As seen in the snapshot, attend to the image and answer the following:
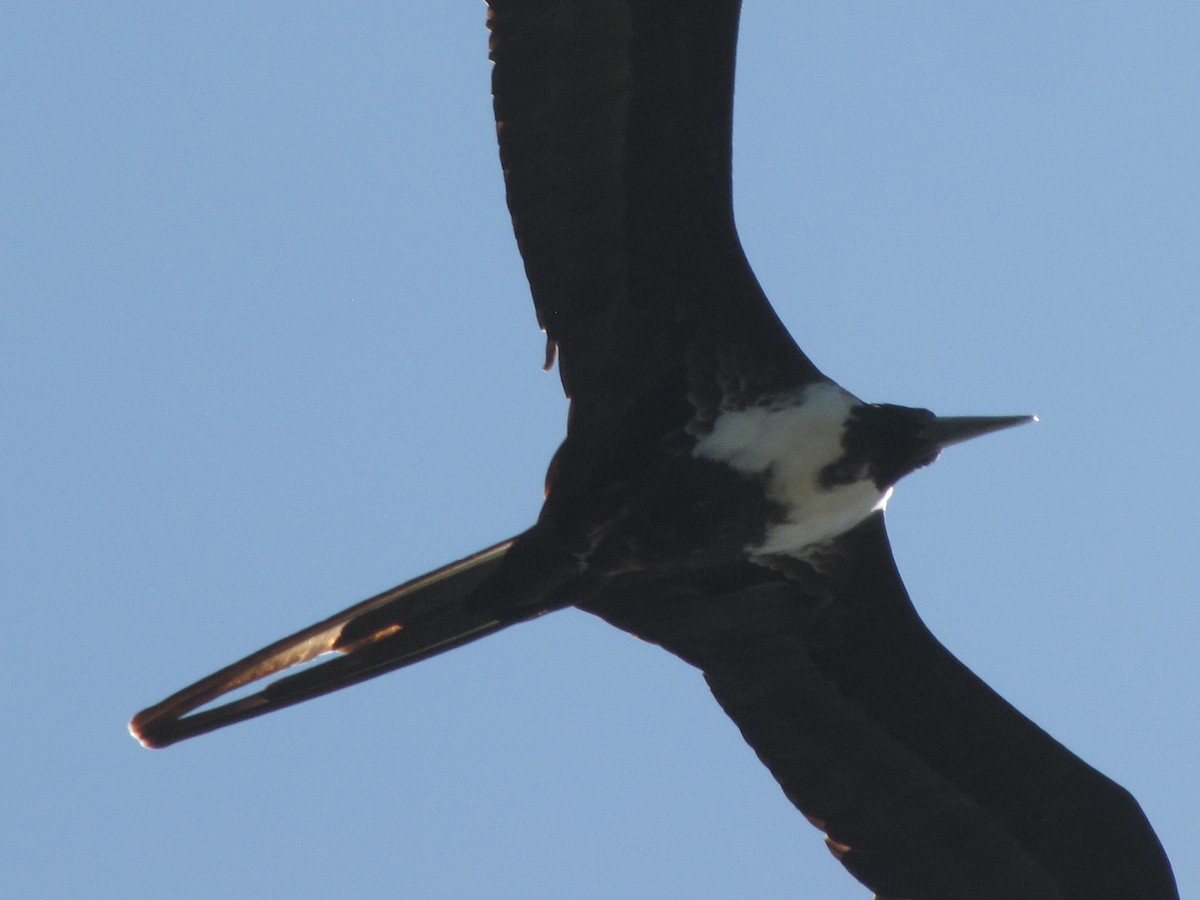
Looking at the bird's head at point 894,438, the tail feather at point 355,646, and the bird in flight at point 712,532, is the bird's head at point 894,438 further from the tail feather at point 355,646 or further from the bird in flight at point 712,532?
the tail feather at point 355,646

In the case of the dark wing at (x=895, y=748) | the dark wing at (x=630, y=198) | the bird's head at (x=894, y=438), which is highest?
the dark wing at (x=630, y=198)

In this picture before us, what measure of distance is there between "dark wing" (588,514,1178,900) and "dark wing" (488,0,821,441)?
0.96 metres

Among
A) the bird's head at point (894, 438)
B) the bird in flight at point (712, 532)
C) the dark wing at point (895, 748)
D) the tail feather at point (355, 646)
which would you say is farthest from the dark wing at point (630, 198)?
the dark wing at point (895, 748)

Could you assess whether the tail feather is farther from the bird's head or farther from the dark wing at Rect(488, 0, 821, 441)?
the bird's head

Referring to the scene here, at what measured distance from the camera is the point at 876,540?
703 cm

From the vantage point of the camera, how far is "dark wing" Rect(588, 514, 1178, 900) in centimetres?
706

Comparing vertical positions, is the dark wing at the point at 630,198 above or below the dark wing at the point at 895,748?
above

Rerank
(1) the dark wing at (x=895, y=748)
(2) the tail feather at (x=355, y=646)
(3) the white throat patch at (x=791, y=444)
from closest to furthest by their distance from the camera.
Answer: (2) the tail feather at (x=355, y=646) < (3) the white throat patch at (x=791, y=444) < (1) the dark wing at (x=895, y=748)

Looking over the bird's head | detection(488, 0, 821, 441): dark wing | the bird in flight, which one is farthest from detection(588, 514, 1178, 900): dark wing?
detection(488, 0, 821, 441): dark wing

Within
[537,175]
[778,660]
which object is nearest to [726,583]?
[778,660]

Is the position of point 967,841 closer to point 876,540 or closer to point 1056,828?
point 1056,828

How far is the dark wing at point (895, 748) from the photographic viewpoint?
23.2 ft

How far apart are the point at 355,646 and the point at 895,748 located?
7.62ft

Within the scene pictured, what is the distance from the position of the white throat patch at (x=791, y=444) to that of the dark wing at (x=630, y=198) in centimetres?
9
